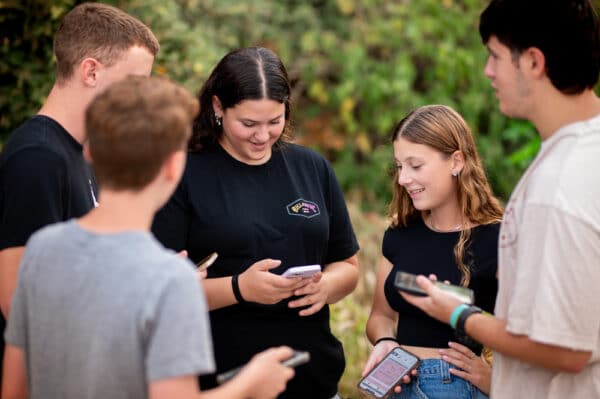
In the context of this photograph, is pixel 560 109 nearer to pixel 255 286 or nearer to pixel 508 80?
pixel 508 80

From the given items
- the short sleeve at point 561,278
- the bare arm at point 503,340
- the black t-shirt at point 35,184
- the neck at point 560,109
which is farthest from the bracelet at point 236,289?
the neck at point 560,109

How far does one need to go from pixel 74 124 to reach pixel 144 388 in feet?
3.81

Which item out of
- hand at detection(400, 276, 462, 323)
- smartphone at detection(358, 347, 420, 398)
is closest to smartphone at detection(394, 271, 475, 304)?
hand at detection(400, 276, 462, 323)

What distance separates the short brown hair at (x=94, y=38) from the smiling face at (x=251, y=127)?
44 cm

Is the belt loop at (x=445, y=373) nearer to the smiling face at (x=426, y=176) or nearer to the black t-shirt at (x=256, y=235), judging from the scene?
the black t-shirt at (x=256, y=235)

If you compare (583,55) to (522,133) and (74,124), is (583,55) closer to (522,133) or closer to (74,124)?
(74,124)

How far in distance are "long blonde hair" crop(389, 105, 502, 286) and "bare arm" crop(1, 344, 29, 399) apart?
5.77 feet

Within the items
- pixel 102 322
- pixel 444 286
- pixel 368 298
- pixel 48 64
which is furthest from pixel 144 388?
pixel 368 298

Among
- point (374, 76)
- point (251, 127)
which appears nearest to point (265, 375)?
point (251, 127)

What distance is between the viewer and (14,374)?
6.73 ft

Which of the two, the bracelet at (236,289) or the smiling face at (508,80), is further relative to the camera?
the bracelet at (236,289)

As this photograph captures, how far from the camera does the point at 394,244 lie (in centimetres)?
327

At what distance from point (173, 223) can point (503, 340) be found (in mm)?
1343

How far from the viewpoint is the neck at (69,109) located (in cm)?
263
